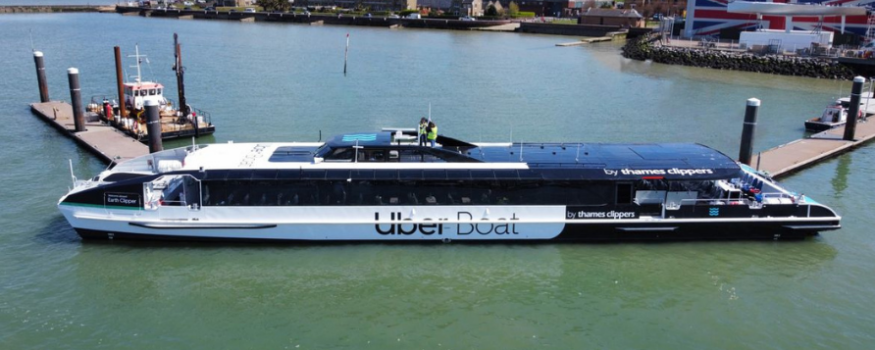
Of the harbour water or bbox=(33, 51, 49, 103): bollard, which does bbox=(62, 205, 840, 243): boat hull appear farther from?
bbox=(33, 51, 49, 103): bollard

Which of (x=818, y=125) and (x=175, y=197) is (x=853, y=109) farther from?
(x=175, y=197)

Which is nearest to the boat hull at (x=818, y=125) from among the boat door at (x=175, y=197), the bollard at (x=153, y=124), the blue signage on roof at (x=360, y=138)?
the blue signage on roof at (x=360, y=138)

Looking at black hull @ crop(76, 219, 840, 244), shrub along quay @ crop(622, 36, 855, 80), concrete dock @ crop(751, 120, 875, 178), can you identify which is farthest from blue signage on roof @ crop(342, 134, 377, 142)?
shrub along quay @ crop(622, 36, 855, 80)

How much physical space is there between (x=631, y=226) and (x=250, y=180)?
988 centimetres

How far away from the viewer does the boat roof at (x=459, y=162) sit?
1762cm

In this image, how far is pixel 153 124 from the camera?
22500mm

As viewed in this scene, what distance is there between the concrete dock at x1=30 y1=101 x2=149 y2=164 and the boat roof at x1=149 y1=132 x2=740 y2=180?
255 inches

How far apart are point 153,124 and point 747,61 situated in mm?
53493

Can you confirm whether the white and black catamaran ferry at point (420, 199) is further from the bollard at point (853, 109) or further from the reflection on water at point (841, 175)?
the bollard at point (853, 109)

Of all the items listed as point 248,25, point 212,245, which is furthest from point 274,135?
point 248,25

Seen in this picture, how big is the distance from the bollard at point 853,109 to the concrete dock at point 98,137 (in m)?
28.2

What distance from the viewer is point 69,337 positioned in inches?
536

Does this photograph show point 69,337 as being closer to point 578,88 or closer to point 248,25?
point 578,88

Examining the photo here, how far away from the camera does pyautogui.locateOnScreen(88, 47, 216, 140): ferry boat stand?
29.5 m
